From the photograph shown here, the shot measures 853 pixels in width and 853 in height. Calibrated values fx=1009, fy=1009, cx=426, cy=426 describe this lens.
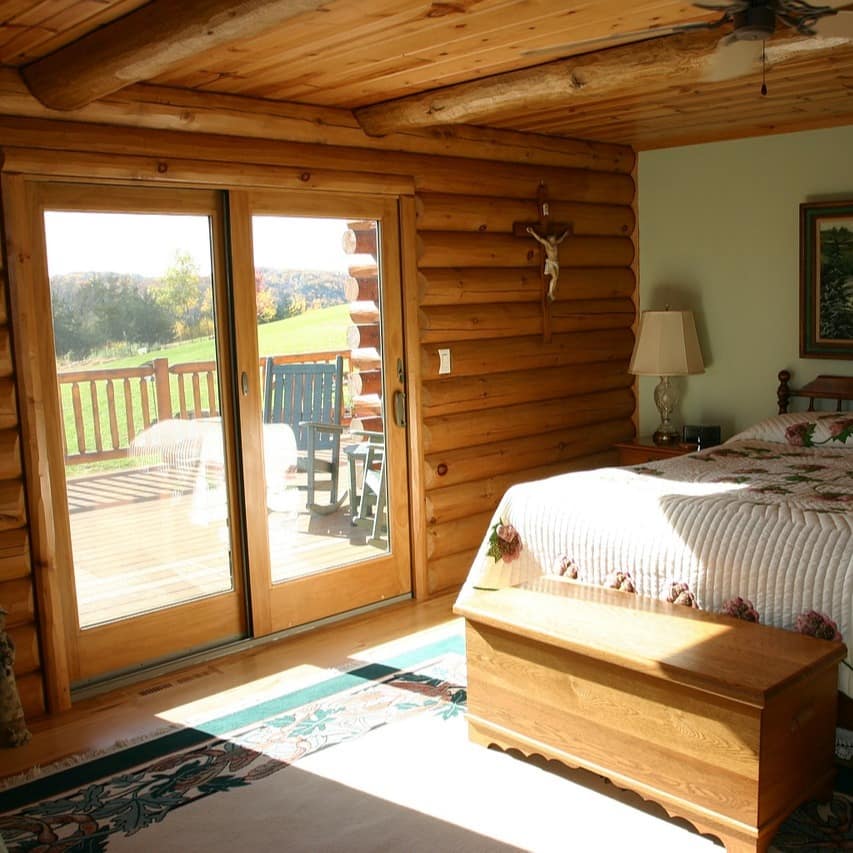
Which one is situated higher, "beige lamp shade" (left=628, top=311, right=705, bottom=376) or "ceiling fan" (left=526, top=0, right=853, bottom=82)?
"ceiling fan" (left=526, top=0, right=853, bottom=82)

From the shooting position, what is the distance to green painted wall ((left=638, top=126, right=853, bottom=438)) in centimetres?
569

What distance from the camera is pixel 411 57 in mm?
3846

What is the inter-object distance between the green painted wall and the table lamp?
0.22 m

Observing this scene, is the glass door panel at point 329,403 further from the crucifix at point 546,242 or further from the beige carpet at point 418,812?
the beige carpet at point 418,812

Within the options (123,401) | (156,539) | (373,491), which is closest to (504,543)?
(373,491)

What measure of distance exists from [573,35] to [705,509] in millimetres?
1793

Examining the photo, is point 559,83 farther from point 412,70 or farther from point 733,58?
point 733,58

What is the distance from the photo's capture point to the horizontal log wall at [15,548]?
3883 millimetres

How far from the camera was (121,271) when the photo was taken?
13.9 feet

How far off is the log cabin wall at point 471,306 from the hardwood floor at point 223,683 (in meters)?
0.24

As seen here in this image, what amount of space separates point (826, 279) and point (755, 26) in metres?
3.26

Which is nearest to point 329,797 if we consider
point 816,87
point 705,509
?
point 705,509

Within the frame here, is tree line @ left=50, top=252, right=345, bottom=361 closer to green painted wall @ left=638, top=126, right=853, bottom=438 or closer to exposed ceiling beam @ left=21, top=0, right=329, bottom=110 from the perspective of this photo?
exposed ceiling beam @ left=21, top=0, right=329, bottom=110

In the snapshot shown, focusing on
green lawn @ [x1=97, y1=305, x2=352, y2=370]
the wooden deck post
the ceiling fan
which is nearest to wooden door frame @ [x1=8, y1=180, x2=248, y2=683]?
green lawn @ [x1=97, y1=305, x2=352, y2=370]
